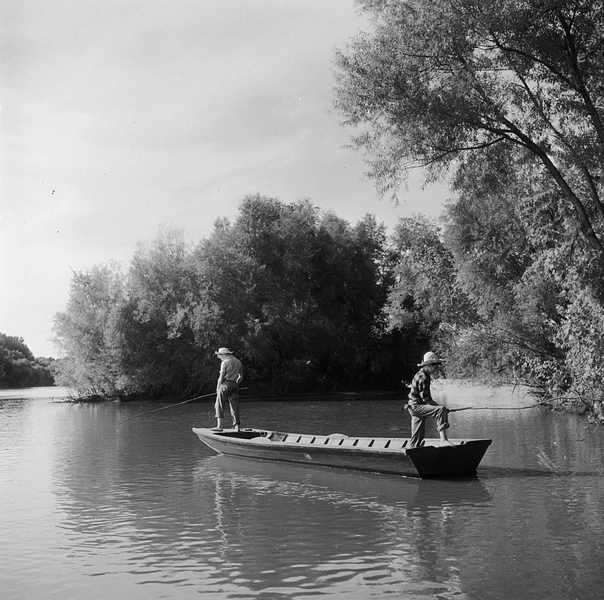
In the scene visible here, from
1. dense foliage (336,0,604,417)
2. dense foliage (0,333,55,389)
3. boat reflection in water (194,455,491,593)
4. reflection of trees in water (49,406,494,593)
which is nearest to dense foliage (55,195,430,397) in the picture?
dense foliage (336,0,604,417)

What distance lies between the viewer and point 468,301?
90.3ft

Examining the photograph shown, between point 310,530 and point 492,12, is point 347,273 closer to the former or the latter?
point 492,12

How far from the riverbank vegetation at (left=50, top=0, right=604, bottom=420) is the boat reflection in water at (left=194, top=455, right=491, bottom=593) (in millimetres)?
6190

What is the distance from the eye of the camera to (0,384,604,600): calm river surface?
617 centimetres

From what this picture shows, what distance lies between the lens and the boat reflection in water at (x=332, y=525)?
21.0 ft

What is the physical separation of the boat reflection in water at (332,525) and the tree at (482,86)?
22.5ft

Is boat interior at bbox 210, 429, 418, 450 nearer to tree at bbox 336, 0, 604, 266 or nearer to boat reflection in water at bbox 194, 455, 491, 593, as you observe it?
boat reflection in water at bbox 194, 455, 491, 593

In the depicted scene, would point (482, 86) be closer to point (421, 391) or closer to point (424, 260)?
point (421, 391)

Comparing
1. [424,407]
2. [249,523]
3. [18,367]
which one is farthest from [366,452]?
[18,367]

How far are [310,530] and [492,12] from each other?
34.7 ft

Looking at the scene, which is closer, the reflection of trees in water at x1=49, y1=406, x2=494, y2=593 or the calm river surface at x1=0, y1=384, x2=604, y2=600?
the calm river surface at x1=0, y1=384, x2=604, y2=600

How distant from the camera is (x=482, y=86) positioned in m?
14.8

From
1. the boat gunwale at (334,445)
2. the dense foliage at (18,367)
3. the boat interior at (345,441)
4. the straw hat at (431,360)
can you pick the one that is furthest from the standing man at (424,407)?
the dense foliage at (18,367)

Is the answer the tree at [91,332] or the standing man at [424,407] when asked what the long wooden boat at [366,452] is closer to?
the standing man at [424,407]
